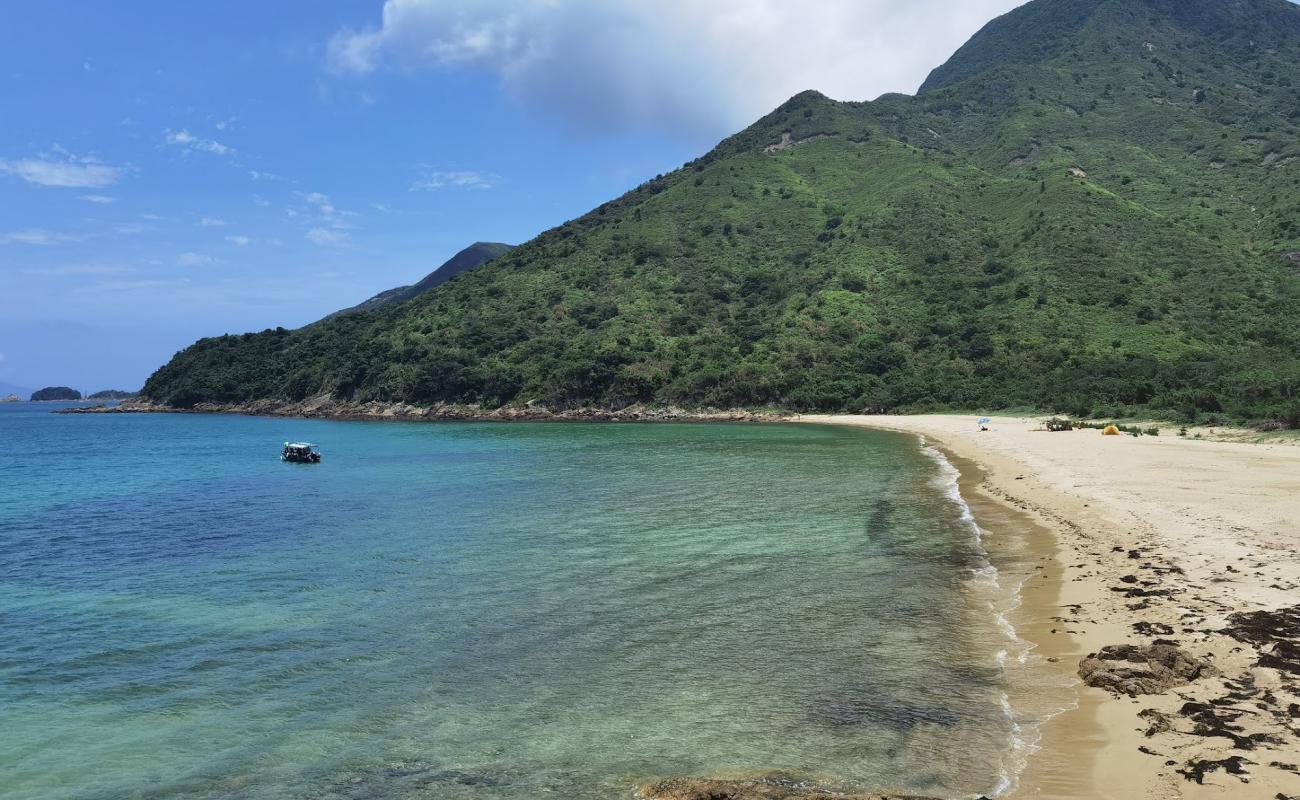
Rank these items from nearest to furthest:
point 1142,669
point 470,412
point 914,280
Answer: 1. point 1142,669
2. point 914,280
3. point 470,412

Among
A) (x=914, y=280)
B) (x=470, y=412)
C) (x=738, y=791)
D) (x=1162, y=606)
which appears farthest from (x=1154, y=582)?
(x=470, y=412)

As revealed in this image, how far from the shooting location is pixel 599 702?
39.0 ft

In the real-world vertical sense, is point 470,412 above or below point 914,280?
below

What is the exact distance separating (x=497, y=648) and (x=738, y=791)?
23.2 feet

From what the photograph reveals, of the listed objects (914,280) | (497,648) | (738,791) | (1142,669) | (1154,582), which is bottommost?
(497,648)

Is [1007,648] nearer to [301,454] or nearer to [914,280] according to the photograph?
[301,454]

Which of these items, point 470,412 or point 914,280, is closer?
point 914,280

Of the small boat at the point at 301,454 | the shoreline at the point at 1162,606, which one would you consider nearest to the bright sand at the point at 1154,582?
the shoreline at the point at 1162,606

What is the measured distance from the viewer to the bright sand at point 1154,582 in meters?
8.79

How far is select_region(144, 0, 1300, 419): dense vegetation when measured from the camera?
93938 millimetres

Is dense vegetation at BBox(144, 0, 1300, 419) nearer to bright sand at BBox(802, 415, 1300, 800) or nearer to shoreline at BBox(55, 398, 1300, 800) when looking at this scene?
bright sand at BBox(802, 415, 1300, 800)

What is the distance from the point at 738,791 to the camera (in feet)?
28.8

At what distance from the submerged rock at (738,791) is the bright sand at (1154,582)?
235 centimetres

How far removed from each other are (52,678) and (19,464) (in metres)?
62.8
